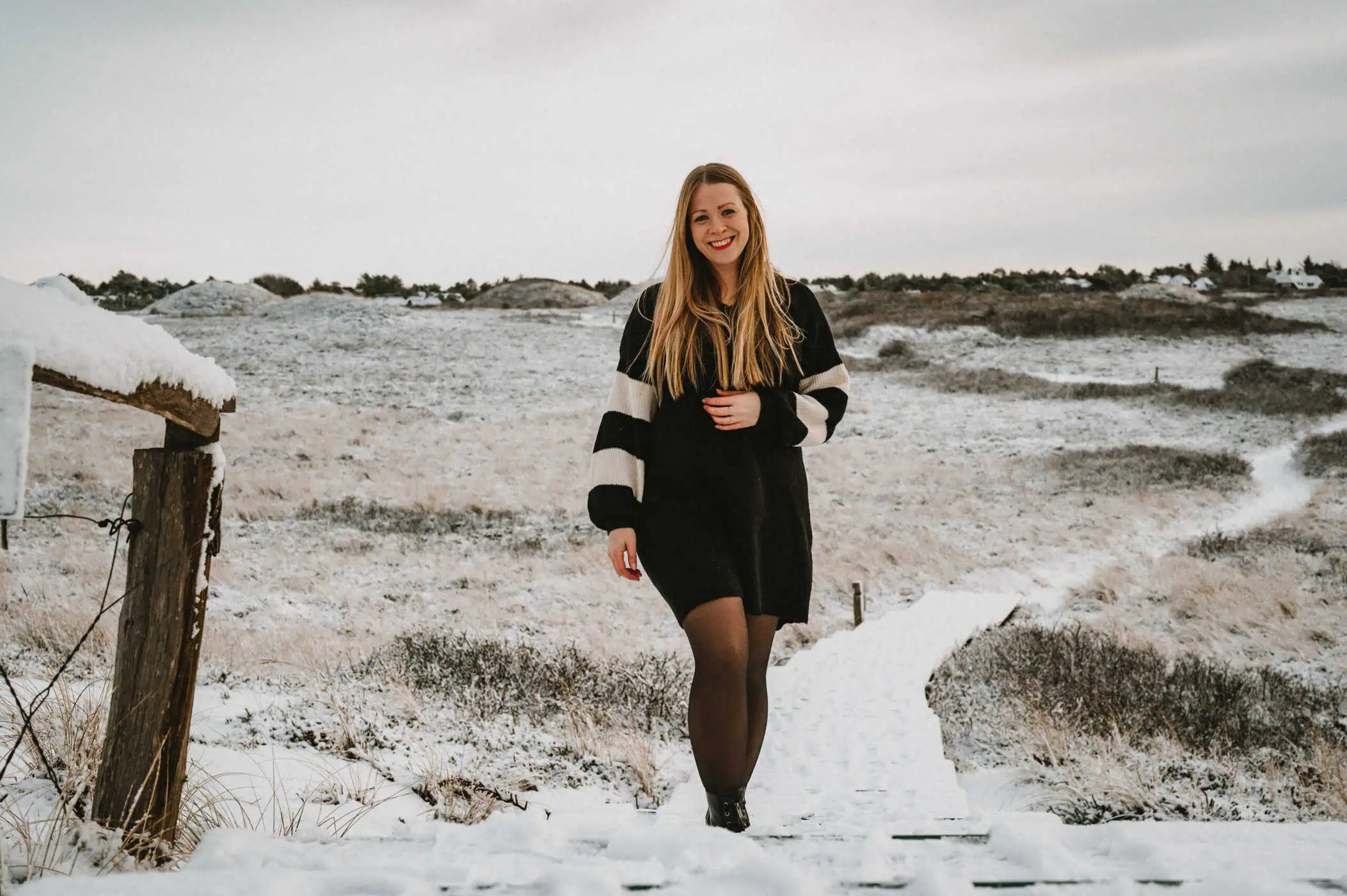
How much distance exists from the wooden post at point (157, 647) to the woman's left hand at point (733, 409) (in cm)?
149

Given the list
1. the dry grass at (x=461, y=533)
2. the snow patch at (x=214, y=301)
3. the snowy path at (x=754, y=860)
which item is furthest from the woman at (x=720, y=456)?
the snow patch at (x=214, y=301)

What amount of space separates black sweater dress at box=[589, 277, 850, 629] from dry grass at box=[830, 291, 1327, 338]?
3471 cm

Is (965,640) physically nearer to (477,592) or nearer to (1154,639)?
(1154,639)

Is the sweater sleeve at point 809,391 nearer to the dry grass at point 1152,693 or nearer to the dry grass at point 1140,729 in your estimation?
the dry grass at point 1140,729

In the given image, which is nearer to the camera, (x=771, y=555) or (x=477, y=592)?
(x=771, y=555)

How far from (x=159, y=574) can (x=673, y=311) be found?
1735 millimetres

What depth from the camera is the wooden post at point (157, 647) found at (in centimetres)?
210

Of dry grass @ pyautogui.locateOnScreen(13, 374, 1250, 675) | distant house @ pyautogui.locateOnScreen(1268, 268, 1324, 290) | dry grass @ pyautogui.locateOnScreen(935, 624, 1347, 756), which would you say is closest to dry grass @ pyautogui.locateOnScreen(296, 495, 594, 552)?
dry grass @ pyautogui.locateOnScreen(13, 374, 1250, 675)

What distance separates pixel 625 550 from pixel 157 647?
54.1 inches

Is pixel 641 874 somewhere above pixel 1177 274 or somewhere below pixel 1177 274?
below

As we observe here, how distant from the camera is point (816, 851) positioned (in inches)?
81.4

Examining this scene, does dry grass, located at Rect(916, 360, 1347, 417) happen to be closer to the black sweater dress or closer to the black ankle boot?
the black sweater dress

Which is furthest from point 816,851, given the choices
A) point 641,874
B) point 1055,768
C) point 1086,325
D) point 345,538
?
point 1086,325

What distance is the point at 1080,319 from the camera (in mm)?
36500
